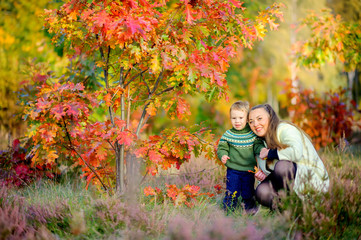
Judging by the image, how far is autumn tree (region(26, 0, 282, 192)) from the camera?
294 centimetres

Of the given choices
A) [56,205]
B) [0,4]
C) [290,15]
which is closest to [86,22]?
[56,205]

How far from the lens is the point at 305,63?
247 inches

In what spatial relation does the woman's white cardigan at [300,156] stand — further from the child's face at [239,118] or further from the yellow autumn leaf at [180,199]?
the yellow autumn leaf at [180,199]

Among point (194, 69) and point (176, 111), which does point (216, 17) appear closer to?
point (194, 69)

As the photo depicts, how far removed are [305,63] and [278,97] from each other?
432 inches

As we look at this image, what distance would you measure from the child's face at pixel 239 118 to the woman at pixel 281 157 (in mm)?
69

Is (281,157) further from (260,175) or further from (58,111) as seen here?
(58,111)

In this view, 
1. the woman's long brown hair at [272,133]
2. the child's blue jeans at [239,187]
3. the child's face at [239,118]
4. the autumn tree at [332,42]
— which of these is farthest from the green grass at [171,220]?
the autumn tree at [332,42]

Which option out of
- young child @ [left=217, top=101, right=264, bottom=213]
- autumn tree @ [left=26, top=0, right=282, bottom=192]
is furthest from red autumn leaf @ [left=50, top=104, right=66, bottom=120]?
young child @ [left=217, top=101, right=264, bottom=213]

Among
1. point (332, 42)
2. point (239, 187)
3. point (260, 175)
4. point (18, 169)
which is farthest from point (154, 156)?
point (332, 42)

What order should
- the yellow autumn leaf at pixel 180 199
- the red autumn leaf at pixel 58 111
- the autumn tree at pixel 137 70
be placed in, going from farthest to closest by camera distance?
the yellow autumn leaf at pixel 180 199
the autumn tree at pixel 137 70
the red autumn leaf at pixel 58 111

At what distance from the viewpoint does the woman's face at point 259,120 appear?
339 centimetres

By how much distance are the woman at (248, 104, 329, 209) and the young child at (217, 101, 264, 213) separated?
0.35 ft

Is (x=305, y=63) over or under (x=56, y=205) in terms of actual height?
over
